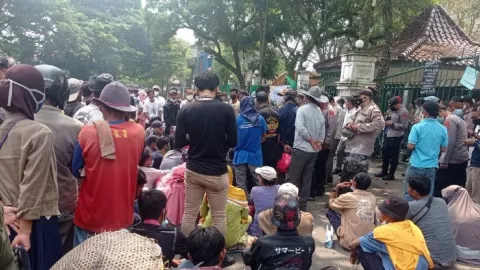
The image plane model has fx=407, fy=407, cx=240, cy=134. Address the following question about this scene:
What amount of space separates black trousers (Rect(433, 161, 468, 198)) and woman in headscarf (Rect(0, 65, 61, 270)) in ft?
18.9

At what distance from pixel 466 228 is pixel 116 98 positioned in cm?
399

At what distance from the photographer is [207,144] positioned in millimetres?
3824

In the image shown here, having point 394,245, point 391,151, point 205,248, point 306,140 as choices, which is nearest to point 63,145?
point 205,248

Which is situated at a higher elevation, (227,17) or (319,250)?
(227,17)

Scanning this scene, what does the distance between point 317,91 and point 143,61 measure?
3005 centimetres

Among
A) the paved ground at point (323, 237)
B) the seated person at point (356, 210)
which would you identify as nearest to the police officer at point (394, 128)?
the paved ground at point (323, 237)

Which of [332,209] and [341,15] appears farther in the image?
[341,15]

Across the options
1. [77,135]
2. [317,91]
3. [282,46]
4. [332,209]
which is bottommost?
[332,209]

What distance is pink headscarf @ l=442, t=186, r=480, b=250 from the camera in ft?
14.8

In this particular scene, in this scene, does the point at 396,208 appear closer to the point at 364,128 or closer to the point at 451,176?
the point at 364,128

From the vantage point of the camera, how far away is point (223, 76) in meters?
34.9

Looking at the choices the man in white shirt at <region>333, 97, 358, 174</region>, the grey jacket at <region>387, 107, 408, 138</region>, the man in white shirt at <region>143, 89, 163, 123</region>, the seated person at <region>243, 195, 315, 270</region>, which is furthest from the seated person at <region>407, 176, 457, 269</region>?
the man in white shirt at <region>143, 89, 163, 123</region>

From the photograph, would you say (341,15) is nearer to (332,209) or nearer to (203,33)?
(203,33)

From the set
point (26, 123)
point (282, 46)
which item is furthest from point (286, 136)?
point (282, 46)
